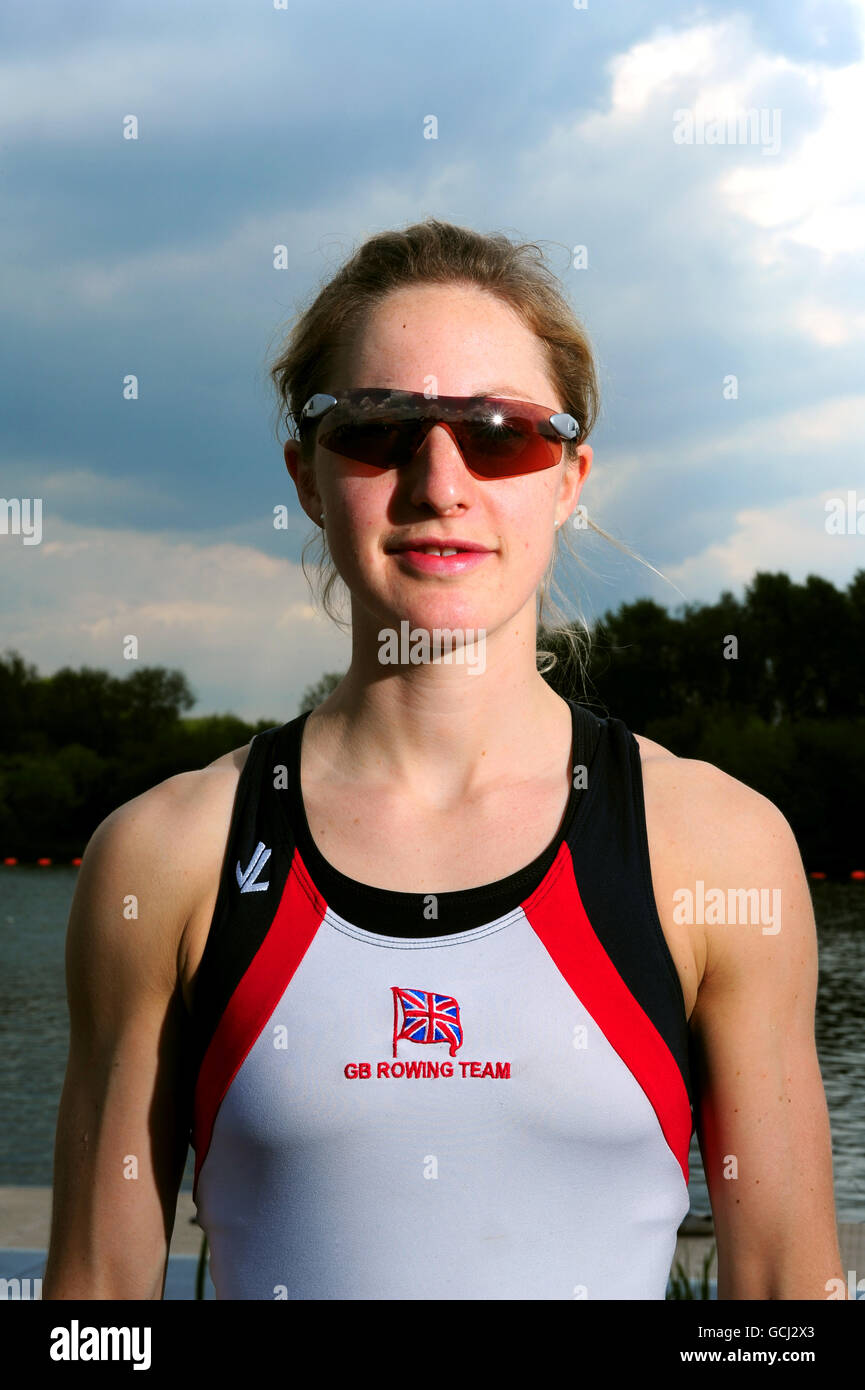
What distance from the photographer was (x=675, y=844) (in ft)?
6.98

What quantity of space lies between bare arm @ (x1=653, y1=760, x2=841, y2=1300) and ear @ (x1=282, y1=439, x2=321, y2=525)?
2.89ft

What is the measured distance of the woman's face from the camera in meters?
2.08

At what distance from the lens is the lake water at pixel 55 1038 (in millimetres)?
14969

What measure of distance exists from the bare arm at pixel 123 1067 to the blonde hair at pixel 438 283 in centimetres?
83

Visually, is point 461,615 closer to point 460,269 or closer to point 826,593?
point 460,269

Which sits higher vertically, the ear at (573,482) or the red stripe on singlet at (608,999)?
the ear at (573,482)

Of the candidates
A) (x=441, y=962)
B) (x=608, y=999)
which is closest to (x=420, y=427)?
(x=441, y=962)

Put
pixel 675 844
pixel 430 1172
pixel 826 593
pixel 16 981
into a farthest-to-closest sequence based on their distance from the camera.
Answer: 1. pixel 826 593
2. pixel 16 981
3. pixel 675 844
4. pixel 430 1172

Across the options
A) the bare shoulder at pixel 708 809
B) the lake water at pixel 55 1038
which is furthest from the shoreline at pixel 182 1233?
the bare shoulder at pixel 708 809

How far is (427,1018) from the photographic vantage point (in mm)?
1997

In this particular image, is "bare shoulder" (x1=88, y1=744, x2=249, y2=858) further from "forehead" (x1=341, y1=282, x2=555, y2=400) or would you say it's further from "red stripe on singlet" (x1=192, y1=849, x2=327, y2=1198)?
"forehead" (x1=341, y1=282, x2=555, y2=400)

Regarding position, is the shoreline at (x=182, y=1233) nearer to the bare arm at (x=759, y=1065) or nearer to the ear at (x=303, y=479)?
the bare arm at (x=759, y=1065)
